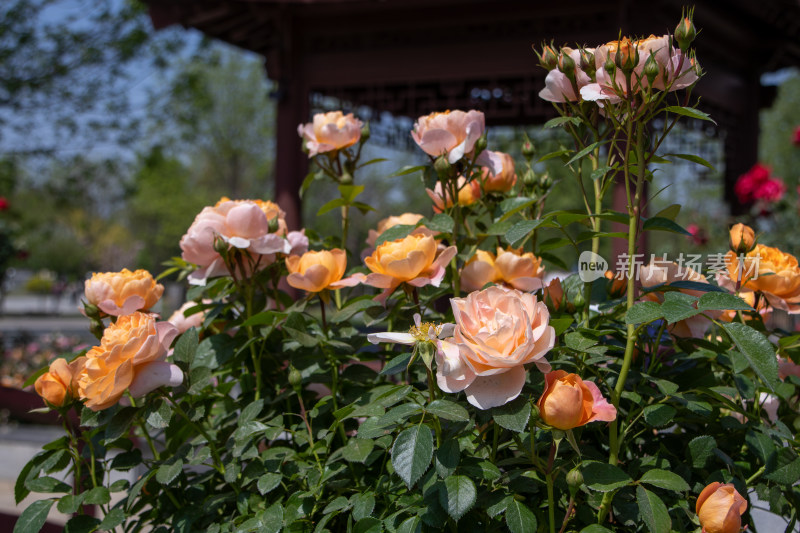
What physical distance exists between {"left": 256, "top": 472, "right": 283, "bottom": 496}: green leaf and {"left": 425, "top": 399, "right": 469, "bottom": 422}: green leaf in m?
0.26

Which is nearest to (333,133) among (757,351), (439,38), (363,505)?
(363,505)

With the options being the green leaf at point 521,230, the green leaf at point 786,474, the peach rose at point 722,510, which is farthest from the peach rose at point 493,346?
the green leaf at point 786,474

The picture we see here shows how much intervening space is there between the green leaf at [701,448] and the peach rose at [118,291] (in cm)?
79

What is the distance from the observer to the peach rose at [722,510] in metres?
0.73

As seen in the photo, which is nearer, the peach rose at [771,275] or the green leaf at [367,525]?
the green leaf at [367,525]

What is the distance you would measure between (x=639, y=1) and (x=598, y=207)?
9.84ft

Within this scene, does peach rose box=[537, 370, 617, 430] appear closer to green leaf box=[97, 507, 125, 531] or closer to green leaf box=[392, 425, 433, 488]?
green leaf box=[392, 425, 433, 488]

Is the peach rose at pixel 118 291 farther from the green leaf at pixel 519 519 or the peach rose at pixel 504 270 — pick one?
the green leaf at pixel 519 519

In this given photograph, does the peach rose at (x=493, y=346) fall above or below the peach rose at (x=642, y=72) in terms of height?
below

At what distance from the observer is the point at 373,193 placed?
2588cm

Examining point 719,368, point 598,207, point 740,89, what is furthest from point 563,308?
point 740,89

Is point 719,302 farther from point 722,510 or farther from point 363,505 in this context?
point 363,505

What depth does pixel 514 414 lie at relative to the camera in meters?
0.70

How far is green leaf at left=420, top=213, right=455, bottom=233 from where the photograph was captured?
1.01 metres
